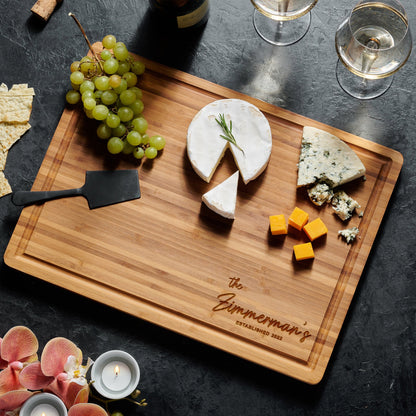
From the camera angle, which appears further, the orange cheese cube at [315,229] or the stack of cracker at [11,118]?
the stack of cracker at [11,118]

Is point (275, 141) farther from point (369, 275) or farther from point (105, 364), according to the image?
point (105, 364)

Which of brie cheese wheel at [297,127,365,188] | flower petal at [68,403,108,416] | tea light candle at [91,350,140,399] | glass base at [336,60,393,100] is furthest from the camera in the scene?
glass base at [336,60,393,100]

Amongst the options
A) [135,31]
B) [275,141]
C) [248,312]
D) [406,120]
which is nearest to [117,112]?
[135,31]

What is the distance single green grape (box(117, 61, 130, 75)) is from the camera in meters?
1.86

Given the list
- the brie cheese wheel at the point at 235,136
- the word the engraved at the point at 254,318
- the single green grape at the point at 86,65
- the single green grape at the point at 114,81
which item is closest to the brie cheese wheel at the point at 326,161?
the brie cheese wheel at the point at 235,136

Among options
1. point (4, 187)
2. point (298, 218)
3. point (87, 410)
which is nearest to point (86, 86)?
point (4, 187)

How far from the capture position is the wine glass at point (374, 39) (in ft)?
5.54

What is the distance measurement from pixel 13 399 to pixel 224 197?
982mm

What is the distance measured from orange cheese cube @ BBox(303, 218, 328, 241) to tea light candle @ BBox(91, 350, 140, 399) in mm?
767

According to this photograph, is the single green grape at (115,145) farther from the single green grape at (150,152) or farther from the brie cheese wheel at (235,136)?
the brie cheese wheel at (235,136)

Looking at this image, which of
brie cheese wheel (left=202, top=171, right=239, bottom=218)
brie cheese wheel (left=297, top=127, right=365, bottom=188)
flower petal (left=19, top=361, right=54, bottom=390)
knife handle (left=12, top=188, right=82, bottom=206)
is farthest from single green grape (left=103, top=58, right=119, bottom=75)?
flower petal (left=19, top=361, right=54, bottom=390)

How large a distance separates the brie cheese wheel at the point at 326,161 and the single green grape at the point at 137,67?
0.65 meters

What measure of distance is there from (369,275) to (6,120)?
1514 millimetres

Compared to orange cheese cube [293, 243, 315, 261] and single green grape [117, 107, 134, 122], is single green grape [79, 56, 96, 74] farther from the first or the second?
orange cheese cube [293, 243, 315, 261]
